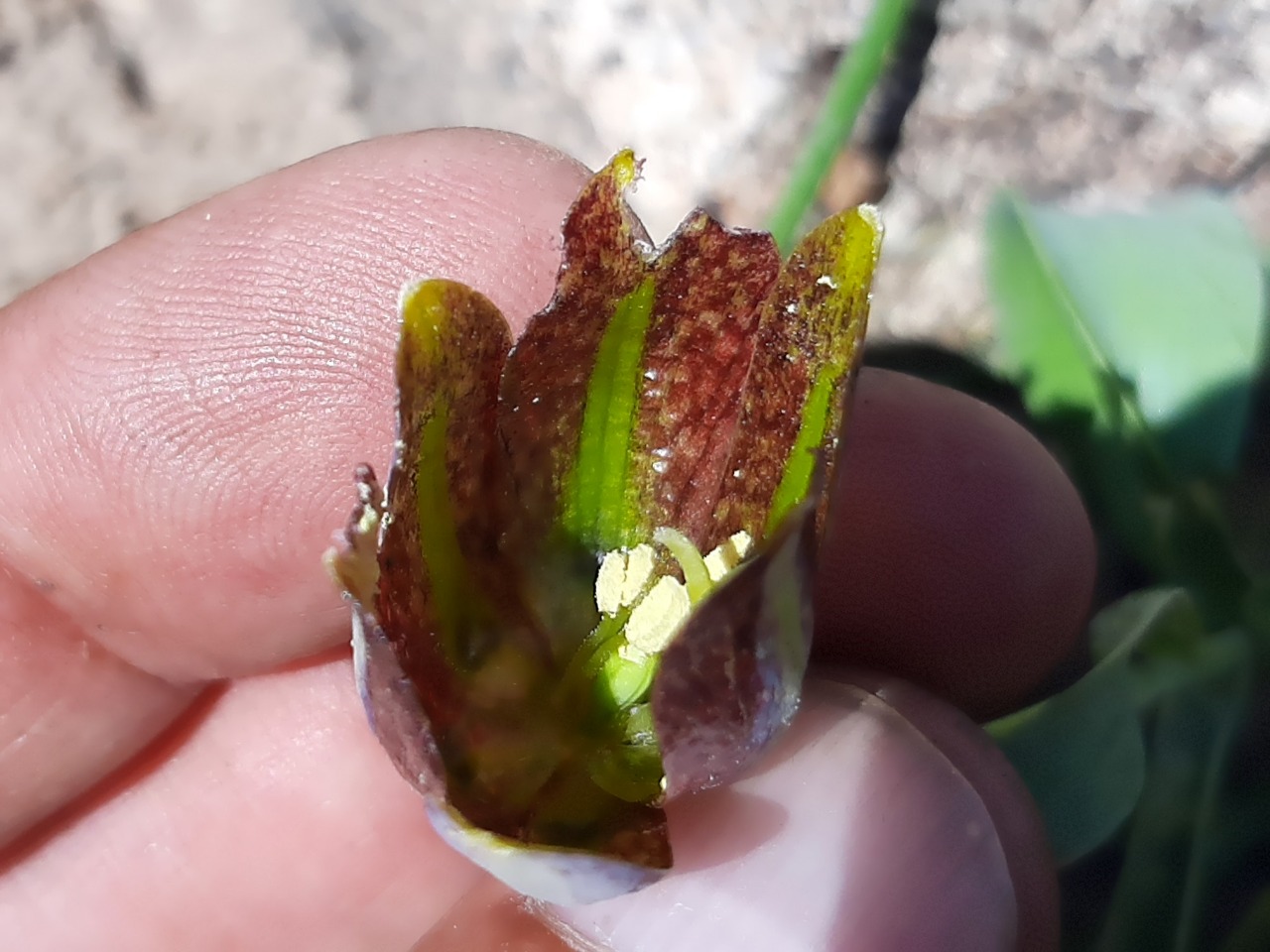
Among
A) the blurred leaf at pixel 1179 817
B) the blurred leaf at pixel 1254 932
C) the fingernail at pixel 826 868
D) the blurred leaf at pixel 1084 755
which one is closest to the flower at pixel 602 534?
the fingernail at pixel 826 868

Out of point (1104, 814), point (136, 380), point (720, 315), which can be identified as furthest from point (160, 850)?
point (1104, 814)

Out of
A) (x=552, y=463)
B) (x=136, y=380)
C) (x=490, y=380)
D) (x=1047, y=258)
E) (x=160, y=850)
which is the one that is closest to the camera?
(x=490, y=380)

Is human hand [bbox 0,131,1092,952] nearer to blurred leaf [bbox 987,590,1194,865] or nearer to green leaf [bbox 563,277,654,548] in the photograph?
blurred leaf [bbox 987,590,1194,865]

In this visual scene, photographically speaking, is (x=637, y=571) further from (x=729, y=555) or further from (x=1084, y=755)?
(x=1084, y=755)

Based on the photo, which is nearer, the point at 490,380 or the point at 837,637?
the point at 490,380

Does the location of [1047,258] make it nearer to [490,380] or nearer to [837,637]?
[837,637]

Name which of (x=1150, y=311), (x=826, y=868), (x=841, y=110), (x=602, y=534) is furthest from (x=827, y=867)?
(x=841, y=110)

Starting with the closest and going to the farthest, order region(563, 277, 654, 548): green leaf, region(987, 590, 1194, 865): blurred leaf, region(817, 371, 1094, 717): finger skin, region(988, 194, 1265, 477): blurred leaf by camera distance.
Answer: region(563, 277, 654, 548): green leaf, region(987, 590, 1194, 865): blurred leaf, region(817, 371, 1094, 717): finger skin, region(988, 194, 1265, 477): blurred leaf

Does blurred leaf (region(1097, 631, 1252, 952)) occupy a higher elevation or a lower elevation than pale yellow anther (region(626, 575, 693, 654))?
lower

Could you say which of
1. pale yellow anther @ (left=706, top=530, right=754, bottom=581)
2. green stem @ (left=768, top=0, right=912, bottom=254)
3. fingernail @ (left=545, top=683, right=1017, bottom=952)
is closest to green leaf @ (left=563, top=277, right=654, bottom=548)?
pale yellow anther @ (left=706, top=530, right=754, bottom=581)
